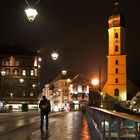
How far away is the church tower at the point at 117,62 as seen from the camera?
14419 centimetres

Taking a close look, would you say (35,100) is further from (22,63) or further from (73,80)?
(73,80)

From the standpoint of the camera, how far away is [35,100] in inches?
5182

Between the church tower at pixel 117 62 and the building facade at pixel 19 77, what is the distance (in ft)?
83.0

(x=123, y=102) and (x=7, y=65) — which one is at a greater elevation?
(x=7, y=65)

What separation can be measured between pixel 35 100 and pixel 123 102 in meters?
33.0

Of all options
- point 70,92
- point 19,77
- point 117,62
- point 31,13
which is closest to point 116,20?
point 117,62

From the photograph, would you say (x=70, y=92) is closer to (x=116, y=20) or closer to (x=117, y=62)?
(x=117, y=62)

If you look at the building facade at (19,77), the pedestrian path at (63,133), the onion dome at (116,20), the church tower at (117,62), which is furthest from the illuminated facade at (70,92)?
the pedestrian path at (63,133)

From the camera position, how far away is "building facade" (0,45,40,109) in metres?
130

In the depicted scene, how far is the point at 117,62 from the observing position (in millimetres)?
143750

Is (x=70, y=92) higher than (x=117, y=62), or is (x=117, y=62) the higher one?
(x=117, y=62)

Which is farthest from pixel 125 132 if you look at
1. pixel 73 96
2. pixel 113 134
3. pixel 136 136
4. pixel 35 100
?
pixel 73 96

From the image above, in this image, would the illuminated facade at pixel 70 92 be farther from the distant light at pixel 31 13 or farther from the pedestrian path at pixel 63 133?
the distant light at pixel 31 13

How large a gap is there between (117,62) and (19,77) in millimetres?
33770
